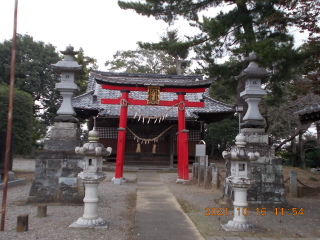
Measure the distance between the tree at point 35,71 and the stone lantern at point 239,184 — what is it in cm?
2410

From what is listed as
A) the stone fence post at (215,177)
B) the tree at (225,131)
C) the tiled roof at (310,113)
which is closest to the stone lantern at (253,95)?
the tiled roof at (310,113)

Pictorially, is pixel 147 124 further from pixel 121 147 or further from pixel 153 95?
pixel 121 147

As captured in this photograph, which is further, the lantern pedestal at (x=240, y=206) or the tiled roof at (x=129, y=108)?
the tiled roof at (x=129, y=108)

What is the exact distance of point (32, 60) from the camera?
85.5 feet

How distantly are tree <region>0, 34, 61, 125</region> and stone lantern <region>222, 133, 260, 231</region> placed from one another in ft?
79.1

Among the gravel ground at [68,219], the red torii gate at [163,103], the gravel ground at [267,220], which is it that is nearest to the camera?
the gravel ground at [68,219]

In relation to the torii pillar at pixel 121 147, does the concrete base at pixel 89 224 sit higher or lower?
lower

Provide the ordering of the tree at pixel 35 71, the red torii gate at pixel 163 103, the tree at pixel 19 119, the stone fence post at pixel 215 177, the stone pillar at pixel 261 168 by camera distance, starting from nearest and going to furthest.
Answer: the stone pillar at pixel 261 168 → the stone fence post at pixel 215 177 → the red torii gate at pixel 163 103 → the tree at pixel 19 119 → the tree at pixel 35 71

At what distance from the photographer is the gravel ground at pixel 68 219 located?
4566 millimetres

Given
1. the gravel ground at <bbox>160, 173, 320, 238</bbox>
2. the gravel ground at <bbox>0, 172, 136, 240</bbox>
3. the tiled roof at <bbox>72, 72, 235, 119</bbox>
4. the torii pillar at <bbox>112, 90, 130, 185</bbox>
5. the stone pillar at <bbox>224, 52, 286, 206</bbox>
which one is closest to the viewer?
the gravel ground at <bbox>0, 172, 136, 240</bbox>

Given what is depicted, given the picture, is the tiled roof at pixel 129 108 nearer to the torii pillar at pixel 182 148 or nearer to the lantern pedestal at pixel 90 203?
the torii pillar at pixel 182 148

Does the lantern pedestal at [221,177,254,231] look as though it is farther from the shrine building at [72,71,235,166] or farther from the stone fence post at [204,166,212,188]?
the shrine building at [72,71,235,166]

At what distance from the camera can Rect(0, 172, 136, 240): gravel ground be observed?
457 centimetres

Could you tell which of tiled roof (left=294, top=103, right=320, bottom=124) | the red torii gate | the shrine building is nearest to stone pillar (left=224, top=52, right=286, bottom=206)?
tiled roof (left=294, top=103, right=320, bottom=124)
